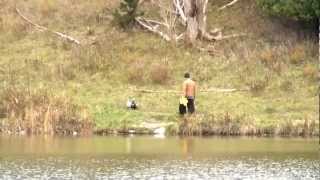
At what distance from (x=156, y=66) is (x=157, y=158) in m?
15.4

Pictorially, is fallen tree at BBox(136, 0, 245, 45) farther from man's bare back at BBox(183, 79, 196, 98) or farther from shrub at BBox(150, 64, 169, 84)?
man's bare back at BBox(183, 79, 196, 98)

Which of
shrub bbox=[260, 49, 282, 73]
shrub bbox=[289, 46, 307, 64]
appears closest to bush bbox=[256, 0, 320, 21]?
shrub bbox=[289, 46, 307, 64]

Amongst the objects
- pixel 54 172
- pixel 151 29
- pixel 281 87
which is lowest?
pixel 54 172

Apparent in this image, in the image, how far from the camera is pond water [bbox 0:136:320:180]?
80.0 ft

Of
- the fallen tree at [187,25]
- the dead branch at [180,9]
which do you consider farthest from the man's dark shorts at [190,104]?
the dead branch at [180,9]

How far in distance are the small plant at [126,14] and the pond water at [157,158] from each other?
16010 mm

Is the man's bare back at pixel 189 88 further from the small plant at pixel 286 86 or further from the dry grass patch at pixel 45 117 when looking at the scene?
the small plant at pixel 286 86

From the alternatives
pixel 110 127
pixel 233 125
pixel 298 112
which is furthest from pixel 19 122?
pixel 298 112

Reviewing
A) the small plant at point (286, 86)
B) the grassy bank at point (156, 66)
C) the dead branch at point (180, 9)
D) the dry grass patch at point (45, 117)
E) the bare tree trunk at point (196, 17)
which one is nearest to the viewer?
the dry grass patch at point (45, 117)

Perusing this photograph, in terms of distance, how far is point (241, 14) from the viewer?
50156mm

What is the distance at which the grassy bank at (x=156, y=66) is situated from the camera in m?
36.4

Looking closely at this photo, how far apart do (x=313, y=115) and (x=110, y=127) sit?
745 cm

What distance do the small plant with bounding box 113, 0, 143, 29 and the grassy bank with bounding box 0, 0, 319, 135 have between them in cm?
49

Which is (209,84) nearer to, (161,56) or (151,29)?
(161,56)
